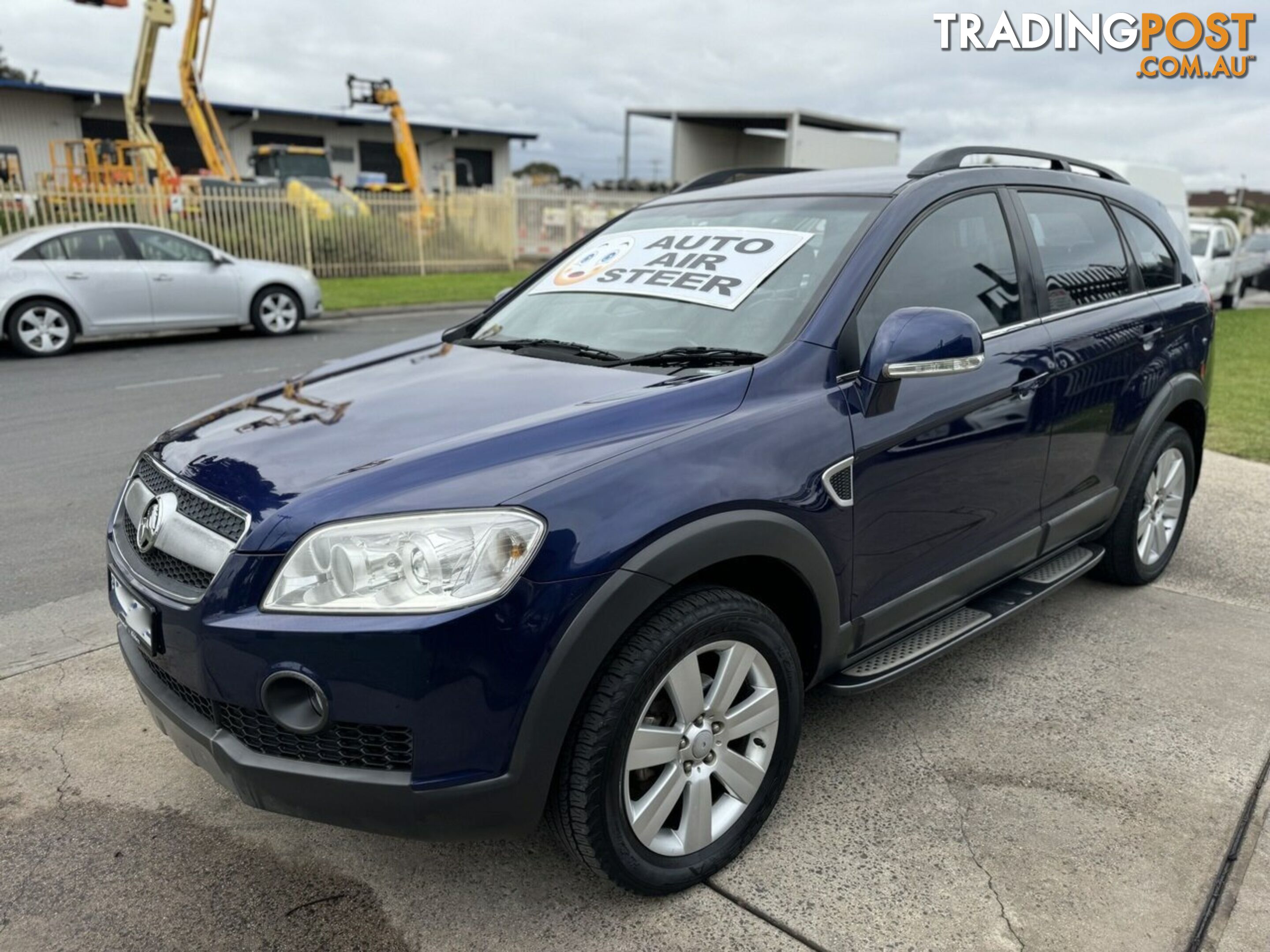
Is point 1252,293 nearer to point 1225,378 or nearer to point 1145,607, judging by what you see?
point 1225,378

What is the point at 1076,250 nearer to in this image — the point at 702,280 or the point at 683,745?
the point at 702,280

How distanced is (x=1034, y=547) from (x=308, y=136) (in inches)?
1775

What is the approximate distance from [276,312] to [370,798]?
12064mm

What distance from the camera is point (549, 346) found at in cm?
316

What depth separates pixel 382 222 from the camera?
21078mm

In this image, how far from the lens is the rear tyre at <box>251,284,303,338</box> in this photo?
41.9 feet

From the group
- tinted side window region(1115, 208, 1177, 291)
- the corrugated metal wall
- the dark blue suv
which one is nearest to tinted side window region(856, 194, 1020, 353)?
the dark blue suv

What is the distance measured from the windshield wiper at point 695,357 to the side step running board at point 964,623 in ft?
3.11

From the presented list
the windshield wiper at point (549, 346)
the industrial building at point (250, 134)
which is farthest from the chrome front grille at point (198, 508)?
the industrial building at point (250, 134)

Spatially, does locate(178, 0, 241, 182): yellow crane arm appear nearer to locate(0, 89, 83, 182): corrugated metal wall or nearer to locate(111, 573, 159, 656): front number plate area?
locate(0, 89, 83, 182): corrugated metal wall

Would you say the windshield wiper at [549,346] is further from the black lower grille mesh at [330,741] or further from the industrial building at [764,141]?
the industrial building at [764,141]

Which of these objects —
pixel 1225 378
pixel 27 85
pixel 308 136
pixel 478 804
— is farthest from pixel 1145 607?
pixel 308 136

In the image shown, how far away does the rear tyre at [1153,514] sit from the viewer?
162 inches

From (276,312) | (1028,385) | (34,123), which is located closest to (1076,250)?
(1028,385)
